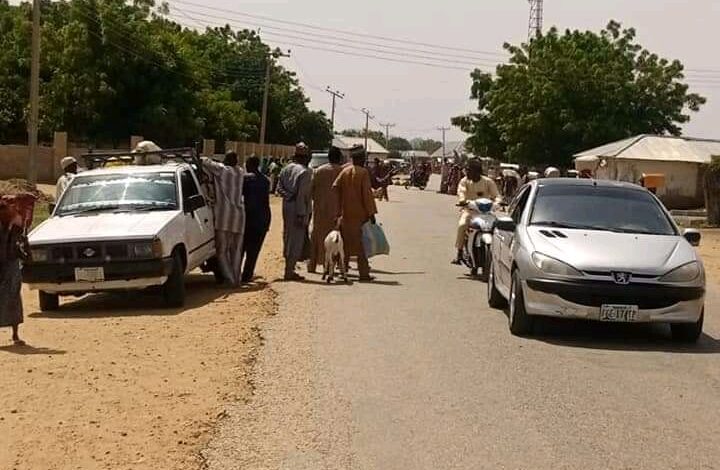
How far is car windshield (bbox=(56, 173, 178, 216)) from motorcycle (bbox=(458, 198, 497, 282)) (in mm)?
4136

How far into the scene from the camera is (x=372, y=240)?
1540 centimetres

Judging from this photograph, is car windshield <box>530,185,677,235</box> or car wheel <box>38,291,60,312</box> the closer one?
car windshield <box>530,185,677,235</box>

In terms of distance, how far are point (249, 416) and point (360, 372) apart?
5.19 ft

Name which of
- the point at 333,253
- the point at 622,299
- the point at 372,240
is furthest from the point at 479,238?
the point at 622,299

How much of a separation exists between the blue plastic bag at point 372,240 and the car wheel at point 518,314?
4851 mm

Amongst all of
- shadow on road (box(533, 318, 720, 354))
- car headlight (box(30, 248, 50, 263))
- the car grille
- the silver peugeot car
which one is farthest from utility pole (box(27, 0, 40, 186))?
shadow on road (box(533, 318, 720, 354))

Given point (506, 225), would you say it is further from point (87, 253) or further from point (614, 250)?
point (87, 253)

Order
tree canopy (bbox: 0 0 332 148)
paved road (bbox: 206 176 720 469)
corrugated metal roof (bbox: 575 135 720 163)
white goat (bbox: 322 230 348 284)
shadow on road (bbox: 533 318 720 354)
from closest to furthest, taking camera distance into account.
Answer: paved road (bbox: 206 176 720 469), shadow on road (bbox: 533 318 720 354), white goat (bbox: 322 230 348 284), corrugated metal roof (bbox: 575 135 720 163), tree canopy (bbox: 0 0 332 148)

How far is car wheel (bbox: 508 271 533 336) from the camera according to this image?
10266 mm

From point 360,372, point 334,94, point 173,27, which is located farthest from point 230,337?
point 334,94

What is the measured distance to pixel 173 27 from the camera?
68.8 meters

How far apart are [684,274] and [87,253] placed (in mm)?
6565

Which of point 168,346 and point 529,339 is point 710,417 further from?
point 168,346

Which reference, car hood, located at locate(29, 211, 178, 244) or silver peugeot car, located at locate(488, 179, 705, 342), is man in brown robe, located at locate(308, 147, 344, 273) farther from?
silver peugeot car, located at locate(488, 179, 705, 342)
